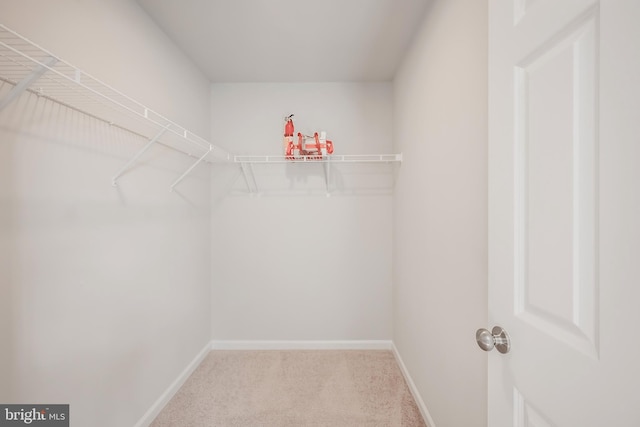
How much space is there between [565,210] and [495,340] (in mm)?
398

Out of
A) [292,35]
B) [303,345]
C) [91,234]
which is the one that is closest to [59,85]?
[91,234]

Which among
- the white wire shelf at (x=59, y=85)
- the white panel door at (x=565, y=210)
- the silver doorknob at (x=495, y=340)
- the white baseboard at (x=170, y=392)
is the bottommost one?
the white baseboard at (x=170, y=392)

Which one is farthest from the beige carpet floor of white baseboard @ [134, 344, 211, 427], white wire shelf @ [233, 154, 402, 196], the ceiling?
the ceiling

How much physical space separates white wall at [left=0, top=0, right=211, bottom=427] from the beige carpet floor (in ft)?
0.91

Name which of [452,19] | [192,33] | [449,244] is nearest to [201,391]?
[449,244]

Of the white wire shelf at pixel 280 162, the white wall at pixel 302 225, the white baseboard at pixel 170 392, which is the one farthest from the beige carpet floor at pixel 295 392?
the white wire shelf at pixel 280 162

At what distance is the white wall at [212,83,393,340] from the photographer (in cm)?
260

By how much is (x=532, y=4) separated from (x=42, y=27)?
1659 mm

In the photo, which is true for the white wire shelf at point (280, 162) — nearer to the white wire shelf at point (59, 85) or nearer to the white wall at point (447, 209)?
the white wall at point (447, 209)

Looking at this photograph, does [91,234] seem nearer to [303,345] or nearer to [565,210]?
[565,210]

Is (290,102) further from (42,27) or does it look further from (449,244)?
(449,244)

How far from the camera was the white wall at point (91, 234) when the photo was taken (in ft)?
3.32

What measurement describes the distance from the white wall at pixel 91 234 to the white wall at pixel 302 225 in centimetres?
57

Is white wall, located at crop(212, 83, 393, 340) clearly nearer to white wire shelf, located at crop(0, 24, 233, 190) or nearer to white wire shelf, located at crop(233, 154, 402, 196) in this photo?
white wire shelf, located at crop(233, 154, 402, 196)
